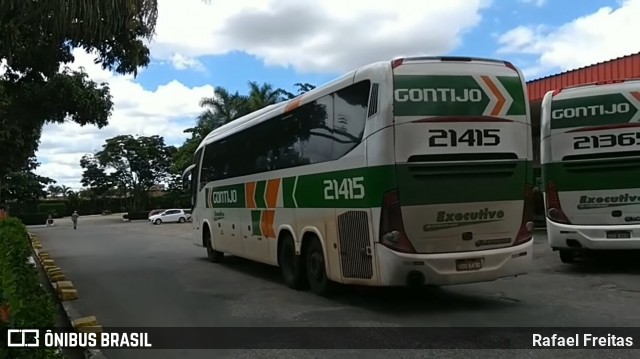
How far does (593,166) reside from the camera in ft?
37.9

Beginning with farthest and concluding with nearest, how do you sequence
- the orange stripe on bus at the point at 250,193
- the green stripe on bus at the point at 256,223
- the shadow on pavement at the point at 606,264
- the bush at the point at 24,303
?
the orange stripe on bus at the point at 250,193 → the green stripe on bus at the point at 256,223 → the shadow on pavement at the point at 606,264 → the bush at the point at 24,303

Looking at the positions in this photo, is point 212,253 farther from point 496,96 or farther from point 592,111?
point 496,96

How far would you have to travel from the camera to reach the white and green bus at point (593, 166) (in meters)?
11.3

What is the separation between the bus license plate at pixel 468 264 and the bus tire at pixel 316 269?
7.29 ft

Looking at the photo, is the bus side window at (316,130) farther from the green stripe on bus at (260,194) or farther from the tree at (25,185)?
the tree at (25,185)

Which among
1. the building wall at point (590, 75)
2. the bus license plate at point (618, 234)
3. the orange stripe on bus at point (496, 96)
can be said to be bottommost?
the bus license plate at point (618, 234)

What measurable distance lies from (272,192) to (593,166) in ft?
19.8

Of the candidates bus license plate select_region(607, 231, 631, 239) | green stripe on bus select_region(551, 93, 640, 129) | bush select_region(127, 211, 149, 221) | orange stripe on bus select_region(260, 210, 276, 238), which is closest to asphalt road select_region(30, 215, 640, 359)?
bus license plate select_region(607, 231, 631, 239)

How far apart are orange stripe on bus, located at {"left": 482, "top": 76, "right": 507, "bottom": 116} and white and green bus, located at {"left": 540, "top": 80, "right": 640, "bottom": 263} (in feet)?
13.3

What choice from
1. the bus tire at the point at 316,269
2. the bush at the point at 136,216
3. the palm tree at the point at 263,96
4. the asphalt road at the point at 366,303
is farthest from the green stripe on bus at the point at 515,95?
the bush at the point at 136,216

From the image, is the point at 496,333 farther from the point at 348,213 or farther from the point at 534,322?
the point at 348,213

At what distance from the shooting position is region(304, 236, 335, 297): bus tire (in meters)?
A: 9.65

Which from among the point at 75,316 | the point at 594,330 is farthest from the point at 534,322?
the point at 75,316

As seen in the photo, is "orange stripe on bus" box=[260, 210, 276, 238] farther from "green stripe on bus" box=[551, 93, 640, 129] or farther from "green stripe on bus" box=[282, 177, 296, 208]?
"green stripe on bus" box=[551, 93, 640, 129]
